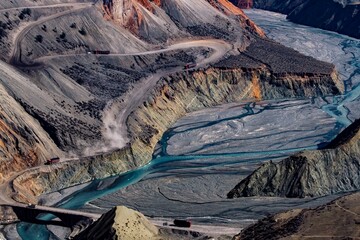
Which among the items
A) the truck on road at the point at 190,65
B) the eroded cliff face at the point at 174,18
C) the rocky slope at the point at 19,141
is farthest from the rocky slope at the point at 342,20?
the rocky slope at the point at 19,141

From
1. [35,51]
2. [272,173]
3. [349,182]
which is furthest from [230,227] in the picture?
[35,51]

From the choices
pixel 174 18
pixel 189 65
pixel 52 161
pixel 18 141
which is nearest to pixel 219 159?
pixel 52 161

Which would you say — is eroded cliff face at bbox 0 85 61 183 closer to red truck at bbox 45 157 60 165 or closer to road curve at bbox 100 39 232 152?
red truck at bbox 45 157 60 165

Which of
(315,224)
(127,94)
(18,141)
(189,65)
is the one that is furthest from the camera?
(189,65)

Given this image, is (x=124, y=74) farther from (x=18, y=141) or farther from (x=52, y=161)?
(x=18, y=141)

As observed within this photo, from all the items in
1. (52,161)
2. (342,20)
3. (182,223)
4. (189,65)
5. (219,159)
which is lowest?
(182,223)

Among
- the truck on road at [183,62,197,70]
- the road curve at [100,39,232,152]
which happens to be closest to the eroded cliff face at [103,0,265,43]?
the road curve at [100,39,232,152]

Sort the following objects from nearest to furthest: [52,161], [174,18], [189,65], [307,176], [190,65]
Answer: [307,176] → [52,161] → [189,65] → [190,65] → [174,18]
